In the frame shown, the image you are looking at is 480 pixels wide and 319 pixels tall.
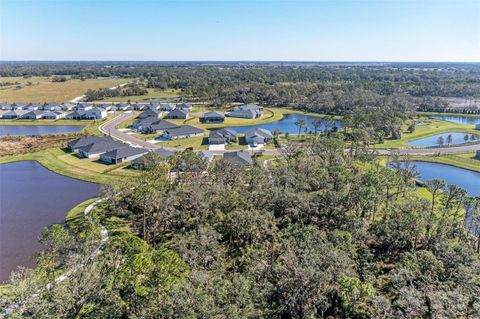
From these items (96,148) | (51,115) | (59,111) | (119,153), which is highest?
(59,111)

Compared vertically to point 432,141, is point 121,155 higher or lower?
higher

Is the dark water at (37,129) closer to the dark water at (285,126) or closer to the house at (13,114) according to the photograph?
the house at (13,114)

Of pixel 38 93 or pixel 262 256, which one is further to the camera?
pixel 38 93

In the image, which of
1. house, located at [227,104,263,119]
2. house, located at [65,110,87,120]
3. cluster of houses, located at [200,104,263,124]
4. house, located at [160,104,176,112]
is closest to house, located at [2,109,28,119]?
house, located at [65,110,87,120]

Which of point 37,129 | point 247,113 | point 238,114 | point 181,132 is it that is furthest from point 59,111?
point 247,113

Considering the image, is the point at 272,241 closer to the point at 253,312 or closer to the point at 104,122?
the point at 253,312

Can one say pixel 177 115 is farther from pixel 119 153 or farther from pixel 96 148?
pixel 119 153

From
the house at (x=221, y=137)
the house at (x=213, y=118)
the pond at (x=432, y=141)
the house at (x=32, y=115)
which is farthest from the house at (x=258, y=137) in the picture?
the house at (x=32, y=115)
